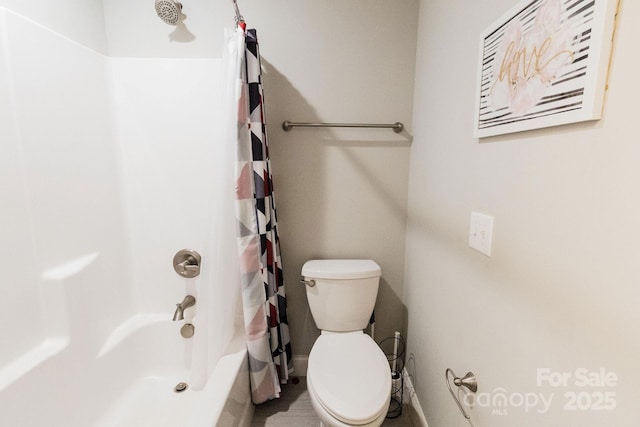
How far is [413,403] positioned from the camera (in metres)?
1.50

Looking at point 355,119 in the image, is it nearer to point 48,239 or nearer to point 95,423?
point 48,239

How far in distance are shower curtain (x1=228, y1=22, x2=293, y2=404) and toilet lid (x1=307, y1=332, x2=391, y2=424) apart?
306 millimetres

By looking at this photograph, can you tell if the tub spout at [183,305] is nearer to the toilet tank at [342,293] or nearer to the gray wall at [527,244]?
the toilet tank at [342,293]

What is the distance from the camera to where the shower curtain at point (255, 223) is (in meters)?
1.25

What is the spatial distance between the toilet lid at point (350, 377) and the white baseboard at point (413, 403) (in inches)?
16.4

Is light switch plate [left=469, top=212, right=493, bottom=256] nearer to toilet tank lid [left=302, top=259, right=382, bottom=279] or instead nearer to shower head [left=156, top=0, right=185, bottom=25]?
toilet tank lid [left=302, top=259, right=382, bottom=279]

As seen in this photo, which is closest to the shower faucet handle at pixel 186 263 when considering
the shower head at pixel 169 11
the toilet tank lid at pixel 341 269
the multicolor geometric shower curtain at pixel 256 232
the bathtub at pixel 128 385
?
the bathtub at pixel 128 385

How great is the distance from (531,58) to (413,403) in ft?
5.35

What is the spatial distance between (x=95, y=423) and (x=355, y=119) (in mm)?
1955

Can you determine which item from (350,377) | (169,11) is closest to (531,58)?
(350,377)

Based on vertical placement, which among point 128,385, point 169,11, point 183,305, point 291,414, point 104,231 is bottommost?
point 291,414

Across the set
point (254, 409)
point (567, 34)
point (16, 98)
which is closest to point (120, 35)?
point (16, 98)

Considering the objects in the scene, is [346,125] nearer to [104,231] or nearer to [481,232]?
[481,232]

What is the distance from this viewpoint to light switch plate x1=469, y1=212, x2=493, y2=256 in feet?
2.77
